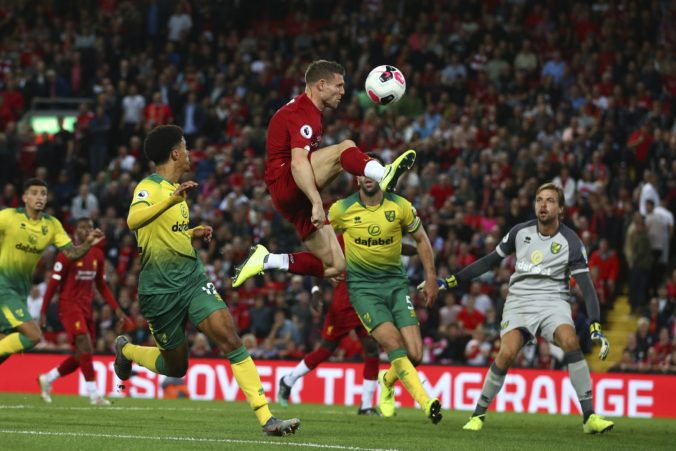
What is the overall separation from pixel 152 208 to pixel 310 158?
1.94 m

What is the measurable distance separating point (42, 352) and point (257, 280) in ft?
14.5

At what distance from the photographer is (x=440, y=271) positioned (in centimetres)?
2270

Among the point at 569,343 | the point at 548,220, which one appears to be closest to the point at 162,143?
the point at 548,220

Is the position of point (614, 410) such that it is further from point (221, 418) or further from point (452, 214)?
point (221, 418)

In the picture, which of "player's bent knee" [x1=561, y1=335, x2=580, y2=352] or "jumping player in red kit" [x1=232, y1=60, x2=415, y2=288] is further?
"player's bent knee" [x1=561, y1=335, x2=580, y2=352]

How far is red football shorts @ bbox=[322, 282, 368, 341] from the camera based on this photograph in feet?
53.3

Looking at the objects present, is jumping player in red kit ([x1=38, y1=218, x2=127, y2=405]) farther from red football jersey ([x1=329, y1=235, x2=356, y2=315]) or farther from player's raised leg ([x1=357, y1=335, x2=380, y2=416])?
player's raised leg ([x1=357, y1=335, x2=380, y2=416])

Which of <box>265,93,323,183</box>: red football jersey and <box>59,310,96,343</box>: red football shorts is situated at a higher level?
<box>265,93,323,183</box>: red football jersey

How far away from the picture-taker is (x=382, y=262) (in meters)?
14.4

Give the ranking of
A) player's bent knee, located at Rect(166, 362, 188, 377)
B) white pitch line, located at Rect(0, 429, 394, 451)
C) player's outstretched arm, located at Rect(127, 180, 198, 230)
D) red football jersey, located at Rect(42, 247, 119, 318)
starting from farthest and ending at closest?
red football jersey, located at Rect(42, 247, 119, 318) < player's bent knee, located at Rect(166, 362, 188, 377) < player's outstretched arm, located at Rect(127, 180, 198, 230) < white pitch line, located at Rect(0, 429, 394, 451)

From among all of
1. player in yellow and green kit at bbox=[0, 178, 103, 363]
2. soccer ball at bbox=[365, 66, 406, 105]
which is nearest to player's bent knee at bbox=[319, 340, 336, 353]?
player in yellow and green kit at bbox=[0, 178, 103, 363]

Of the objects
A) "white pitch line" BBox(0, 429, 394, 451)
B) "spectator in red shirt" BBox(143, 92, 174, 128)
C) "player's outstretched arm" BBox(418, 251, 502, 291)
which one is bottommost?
"white pitch line" BBox(0, 429, 394, 451)

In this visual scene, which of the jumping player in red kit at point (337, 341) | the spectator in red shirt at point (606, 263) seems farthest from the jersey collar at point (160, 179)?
the spectator in red shirt at point (606, 263)

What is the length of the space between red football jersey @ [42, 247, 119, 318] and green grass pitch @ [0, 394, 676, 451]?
195cm
